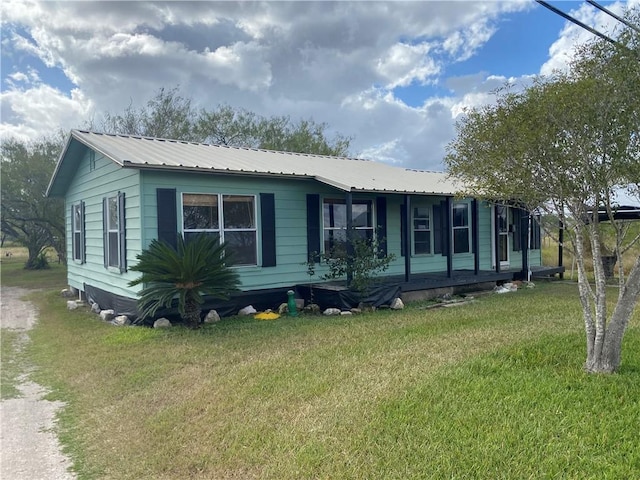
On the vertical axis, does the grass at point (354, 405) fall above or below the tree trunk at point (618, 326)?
below

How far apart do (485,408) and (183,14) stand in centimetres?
1085

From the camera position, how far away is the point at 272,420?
3.75 m

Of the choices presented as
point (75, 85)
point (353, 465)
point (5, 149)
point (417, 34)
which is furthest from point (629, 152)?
point (5, 149)

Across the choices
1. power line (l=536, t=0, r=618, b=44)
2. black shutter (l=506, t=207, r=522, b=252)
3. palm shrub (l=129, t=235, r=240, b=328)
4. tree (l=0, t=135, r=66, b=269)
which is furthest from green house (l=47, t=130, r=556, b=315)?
tree (l=0, t=135, r=66, b=269)

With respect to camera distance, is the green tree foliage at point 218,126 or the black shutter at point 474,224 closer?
the black shutter at point 474,224

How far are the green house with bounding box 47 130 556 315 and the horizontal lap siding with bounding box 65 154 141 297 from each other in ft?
0.08

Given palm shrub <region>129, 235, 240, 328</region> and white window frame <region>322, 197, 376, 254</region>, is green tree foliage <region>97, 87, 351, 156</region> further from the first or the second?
palm shrub <region>129, 235, 240, 328</region>

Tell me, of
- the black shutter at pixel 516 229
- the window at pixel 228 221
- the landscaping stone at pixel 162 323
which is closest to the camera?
the landscaping stone at pixel 162 323

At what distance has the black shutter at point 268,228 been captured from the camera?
358 inches

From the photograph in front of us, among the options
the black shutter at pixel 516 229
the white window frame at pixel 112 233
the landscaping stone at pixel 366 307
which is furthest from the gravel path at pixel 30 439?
the black shutter at pixel 516 229

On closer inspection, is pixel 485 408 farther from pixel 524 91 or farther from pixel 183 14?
pixel 183 14

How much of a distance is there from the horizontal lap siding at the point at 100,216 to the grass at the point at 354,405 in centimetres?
221

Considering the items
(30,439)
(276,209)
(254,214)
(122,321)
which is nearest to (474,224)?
(276,209)

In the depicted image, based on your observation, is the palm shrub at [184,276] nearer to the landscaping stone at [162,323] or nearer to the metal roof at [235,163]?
the landscaping stone at [162,323]
